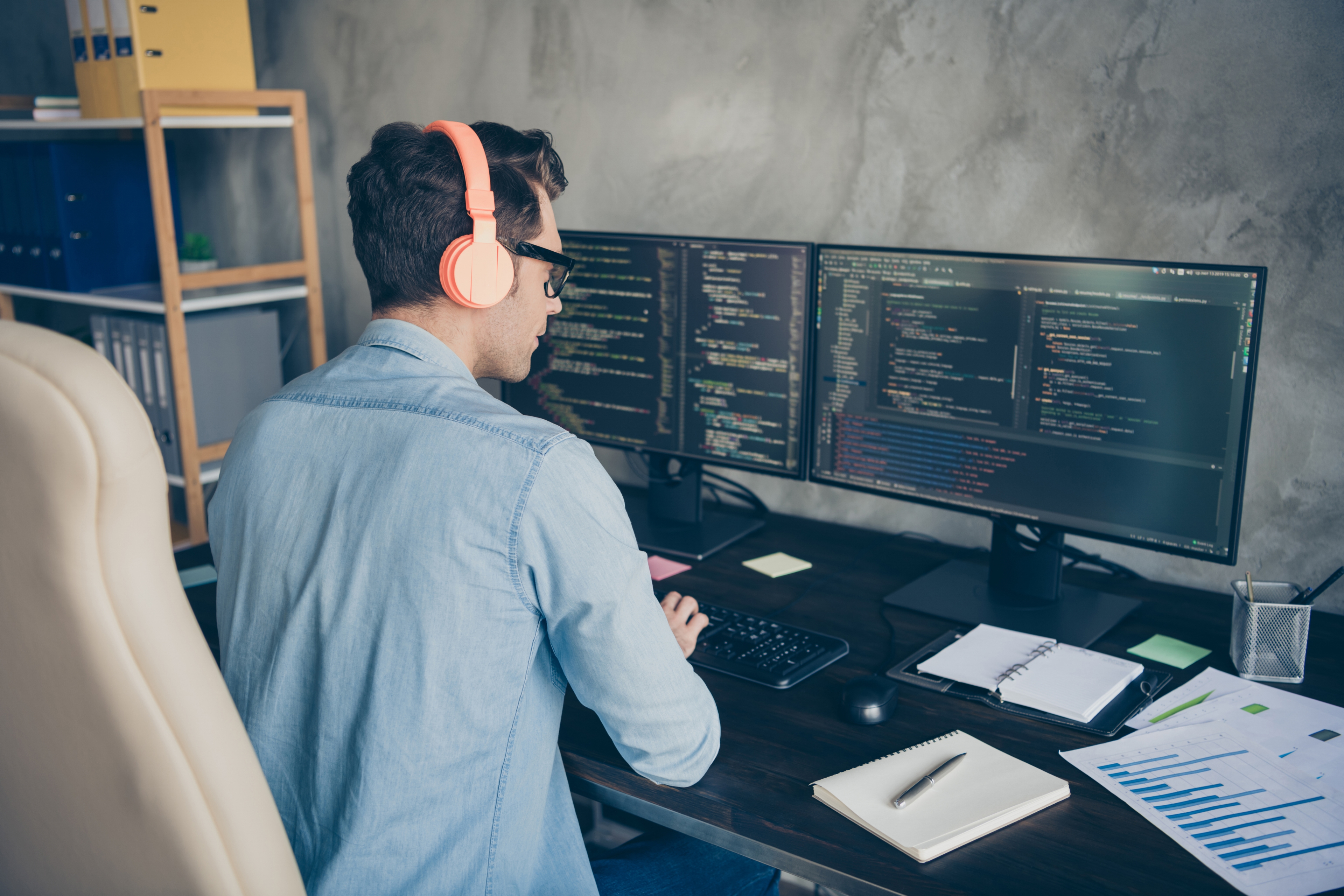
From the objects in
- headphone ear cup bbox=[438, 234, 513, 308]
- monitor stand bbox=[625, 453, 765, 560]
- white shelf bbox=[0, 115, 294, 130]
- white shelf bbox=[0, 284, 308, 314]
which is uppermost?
white shelf bbox=[0, 115, 294, 130]

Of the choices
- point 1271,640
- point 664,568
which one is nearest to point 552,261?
point 664,568

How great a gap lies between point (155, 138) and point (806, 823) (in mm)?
1971

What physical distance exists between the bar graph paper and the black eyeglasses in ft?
2.60

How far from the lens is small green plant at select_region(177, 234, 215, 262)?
7.78ft

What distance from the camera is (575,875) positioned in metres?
1.05

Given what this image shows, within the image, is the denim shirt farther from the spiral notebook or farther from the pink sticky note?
the pink sticky note

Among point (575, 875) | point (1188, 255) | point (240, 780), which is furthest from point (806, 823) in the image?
point (1188, 255)

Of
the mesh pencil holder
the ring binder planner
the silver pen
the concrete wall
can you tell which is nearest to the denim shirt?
the silver pen

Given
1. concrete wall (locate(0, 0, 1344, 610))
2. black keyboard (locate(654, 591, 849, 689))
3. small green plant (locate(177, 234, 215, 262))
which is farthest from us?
small green plant (locate(177, 234, 215, 262))

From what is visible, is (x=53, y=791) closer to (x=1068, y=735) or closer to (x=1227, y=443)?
(x=1068, y=735)

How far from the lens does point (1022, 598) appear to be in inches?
57.1

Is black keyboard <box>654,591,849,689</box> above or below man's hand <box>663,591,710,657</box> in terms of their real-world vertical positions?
below

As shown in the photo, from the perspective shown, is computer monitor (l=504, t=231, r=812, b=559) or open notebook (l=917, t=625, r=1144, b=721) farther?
computer monitor (l=504, t=231, r=812, b=559)

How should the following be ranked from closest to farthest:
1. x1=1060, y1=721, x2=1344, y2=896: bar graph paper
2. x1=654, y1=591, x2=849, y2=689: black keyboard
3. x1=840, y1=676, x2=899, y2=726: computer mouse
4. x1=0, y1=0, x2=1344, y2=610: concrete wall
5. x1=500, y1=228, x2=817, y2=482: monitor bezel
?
x1=1060, y1=721, x2=1344, y2=896: bar graph paper < x1=840, y1=676, x2=899, y2=726: computer mouse < x1=654, y1=591, x2=849, y2=689: black keyboard < x1=0, y1=0, x2=1344, y2=610: concrete wall < x1=500, y1=228, x2=817, y2=482: monitor bezel
